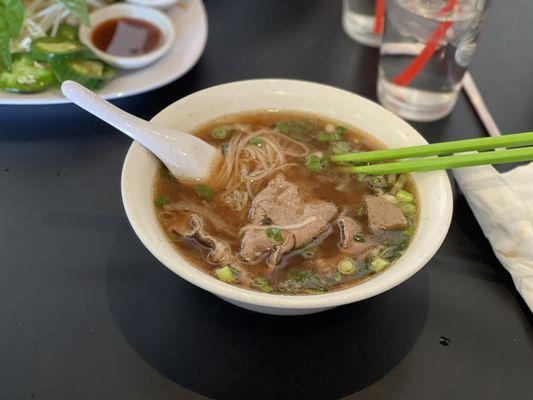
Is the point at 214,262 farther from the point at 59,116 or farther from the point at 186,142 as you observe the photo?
the point at 59,116

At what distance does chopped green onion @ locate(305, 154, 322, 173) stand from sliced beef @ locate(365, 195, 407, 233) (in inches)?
8.0

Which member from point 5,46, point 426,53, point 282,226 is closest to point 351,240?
point 282,226

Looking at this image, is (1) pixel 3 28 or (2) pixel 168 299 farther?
(1) pixel 3 28

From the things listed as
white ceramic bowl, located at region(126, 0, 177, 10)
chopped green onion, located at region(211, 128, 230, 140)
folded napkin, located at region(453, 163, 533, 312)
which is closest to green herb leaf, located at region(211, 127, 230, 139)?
chopped green onion, located at region(211, 128, 230, 140)

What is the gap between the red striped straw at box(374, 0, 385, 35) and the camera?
2.38 meters

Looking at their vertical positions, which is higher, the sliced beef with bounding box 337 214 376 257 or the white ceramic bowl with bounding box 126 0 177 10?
the white ceramic bowl with bounding box 126 0 177 10

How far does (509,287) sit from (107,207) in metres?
1.24

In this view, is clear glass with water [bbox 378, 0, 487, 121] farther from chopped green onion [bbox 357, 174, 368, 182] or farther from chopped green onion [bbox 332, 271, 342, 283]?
chopped green onion [bbox 332, 271, 342, 283]

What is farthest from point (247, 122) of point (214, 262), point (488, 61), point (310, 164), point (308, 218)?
point (488, 61)

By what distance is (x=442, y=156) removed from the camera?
1.58 meters

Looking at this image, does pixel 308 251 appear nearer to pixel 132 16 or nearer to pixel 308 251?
pixel 308 251

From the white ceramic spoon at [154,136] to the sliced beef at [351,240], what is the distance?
44cm

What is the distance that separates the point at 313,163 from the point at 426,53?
2.34 ft

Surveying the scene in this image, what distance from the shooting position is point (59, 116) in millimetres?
2098
